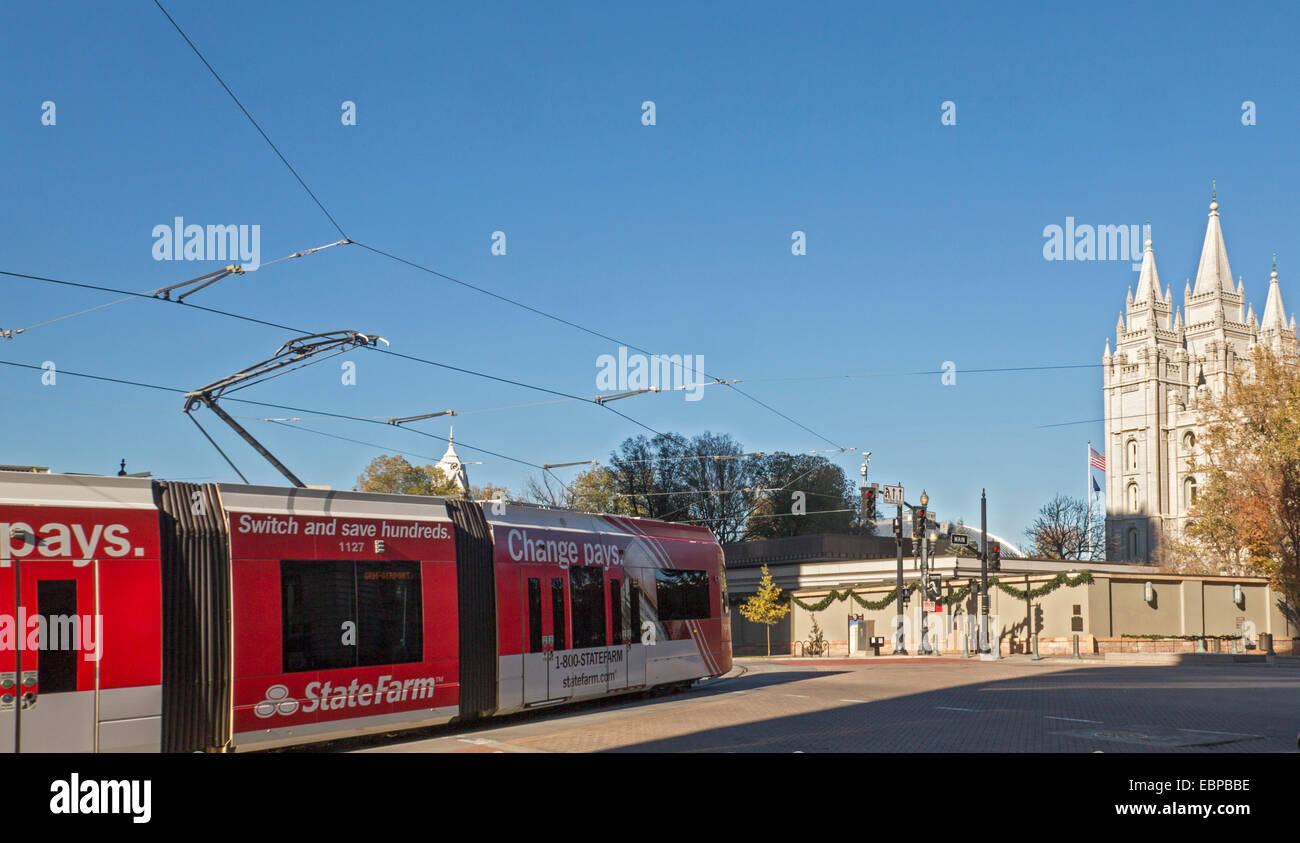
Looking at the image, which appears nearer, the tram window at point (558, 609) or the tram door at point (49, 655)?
the tram door at point (49, 655)

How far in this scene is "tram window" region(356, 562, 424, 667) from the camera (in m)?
15.5

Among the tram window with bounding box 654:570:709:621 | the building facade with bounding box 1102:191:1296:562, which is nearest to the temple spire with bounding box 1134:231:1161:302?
the building facade with bounding box 1102:191:1296:562

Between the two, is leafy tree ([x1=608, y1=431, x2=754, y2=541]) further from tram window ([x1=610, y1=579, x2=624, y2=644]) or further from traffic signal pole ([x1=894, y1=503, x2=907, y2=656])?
tram window ([x1=610, y1=579, x2=624, y2=644])

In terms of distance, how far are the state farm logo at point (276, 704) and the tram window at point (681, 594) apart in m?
9.33

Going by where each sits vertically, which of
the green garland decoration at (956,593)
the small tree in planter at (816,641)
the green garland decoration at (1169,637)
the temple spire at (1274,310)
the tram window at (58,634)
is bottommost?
the small tree in planter at (816,641)

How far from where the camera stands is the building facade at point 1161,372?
468 ft

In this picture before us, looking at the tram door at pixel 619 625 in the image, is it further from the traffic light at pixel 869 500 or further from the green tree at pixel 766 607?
the green tree at pixel 766 607

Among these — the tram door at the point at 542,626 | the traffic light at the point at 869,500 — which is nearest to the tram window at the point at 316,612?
the tram door at the point at 542,626

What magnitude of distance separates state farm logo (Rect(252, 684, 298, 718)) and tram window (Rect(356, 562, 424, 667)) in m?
1.11

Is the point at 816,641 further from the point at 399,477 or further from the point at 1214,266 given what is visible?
the point at 1214,266

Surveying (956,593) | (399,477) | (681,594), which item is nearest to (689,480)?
(399,477)

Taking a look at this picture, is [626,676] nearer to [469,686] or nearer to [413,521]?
[469,686]

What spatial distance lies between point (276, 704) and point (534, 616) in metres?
5.17

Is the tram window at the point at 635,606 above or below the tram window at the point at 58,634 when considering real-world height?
below
